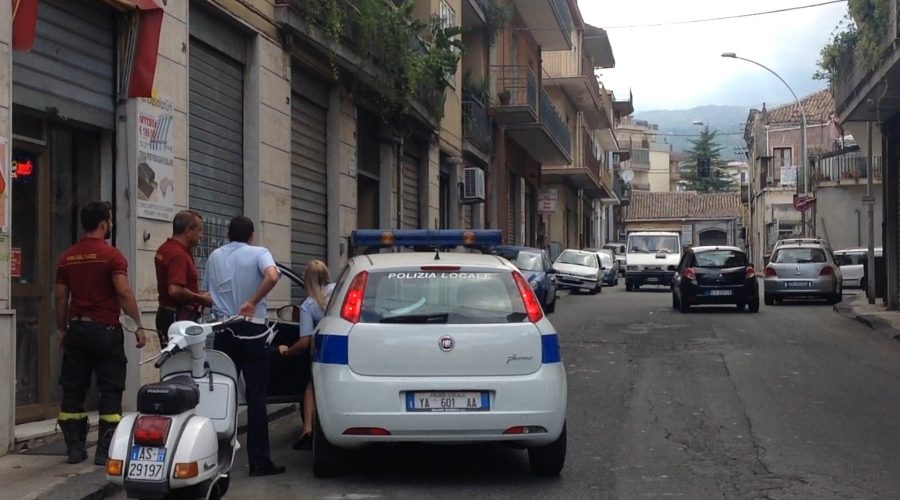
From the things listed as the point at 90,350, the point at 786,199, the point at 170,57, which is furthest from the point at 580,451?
the point at 786,199

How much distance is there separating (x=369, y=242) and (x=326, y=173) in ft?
27.6

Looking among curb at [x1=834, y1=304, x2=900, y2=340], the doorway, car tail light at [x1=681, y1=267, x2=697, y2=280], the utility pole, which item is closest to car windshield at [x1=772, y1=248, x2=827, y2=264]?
the utility pole

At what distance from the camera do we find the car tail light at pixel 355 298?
7.80 m

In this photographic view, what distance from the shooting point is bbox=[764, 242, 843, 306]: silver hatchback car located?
27.9 metres

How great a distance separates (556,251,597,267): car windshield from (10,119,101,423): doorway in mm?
26300

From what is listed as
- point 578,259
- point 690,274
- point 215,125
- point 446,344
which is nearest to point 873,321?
point 690,274

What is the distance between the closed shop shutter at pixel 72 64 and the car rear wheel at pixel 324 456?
12.1ft

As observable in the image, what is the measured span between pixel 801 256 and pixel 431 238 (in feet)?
68.4

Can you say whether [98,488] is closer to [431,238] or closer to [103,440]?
[103,440]

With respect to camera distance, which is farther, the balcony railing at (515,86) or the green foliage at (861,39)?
the balcony railing at (515,86)

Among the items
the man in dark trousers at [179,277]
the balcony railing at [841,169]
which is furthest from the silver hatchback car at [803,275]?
the balcony railing at [841,169]

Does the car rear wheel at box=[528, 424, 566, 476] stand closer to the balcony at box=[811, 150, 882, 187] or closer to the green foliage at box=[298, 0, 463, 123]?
the green foliage at box=[298, 0, 463, 123]

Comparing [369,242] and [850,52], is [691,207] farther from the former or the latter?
[369,242]

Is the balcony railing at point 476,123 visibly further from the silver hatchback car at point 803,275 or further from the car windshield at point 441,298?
the car windshield at point 441,298
